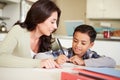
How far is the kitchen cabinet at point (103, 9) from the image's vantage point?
449 centimetres

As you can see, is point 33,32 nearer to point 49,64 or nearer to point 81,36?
A: point 81,36

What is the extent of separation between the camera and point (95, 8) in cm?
475

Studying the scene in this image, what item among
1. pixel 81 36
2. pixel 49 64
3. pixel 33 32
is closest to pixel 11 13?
pixel 33 32

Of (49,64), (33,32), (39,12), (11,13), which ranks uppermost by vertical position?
(11,13)

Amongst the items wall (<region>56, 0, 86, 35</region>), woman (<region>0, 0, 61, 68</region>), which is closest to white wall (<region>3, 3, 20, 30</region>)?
wall (<region>56, 0, 86, 35</region>)

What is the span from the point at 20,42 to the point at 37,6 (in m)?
0.30

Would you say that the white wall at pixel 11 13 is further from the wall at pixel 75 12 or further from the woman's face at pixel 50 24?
the woman's face at pixel 50 24

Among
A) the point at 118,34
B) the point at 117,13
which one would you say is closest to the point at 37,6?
the point at 118,34

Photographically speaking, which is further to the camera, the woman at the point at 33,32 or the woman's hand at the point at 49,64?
the woman at the point at 33,32

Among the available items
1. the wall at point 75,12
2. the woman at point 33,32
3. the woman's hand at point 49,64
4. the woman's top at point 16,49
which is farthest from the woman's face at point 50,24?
the wall at point 75,12

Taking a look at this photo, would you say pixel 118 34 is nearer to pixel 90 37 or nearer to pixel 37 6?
pixel 90 37

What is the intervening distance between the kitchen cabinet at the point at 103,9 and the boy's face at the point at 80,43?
3.12 metres

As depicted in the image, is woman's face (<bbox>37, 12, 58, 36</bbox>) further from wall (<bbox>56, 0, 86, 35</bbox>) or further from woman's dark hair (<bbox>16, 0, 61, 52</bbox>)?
wall (<bbox>56, 0, 86, 35</bbox>)

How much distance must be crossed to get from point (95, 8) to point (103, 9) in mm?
193
